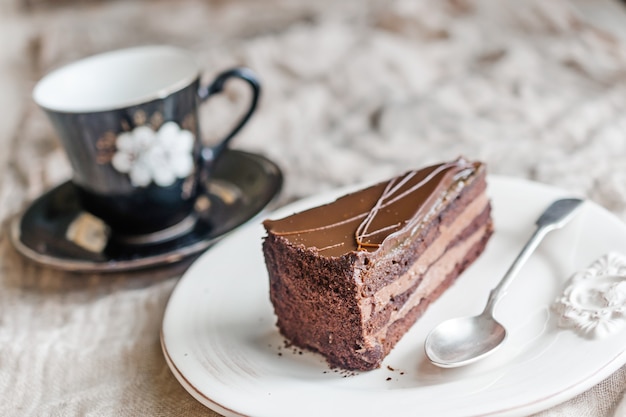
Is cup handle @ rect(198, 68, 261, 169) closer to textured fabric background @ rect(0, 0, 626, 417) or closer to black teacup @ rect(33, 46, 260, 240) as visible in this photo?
black teacup @ rect(33, 46, 260, 240)

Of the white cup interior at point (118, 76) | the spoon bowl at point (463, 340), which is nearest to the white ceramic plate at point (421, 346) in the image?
the spoon bowl at point (463, 340)

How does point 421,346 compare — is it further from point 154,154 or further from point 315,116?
point 315,116

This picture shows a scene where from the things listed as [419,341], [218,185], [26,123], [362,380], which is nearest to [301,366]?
[362,380]

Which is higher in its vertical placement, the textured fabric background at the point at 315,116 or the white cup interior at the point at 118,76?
the white cup interior at the point at 118,76

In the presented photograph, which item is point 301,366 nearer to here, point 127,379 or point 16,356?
point 127,379

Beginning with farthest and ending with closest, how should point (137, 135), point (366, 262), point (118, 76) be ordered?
point (118, 76) < point (137, 135) < point (366, 262)

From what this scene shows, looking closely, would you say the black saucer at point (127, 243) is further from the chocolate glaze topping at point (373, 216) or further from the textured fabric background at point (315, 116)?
the chocolate glaze topping at point (373, 216)

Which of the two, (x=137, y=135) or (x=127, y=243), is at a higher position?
(x=137, y=135)

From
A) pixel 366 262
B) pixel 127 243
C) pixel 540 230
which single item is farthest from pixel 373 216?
pixel 127 243
